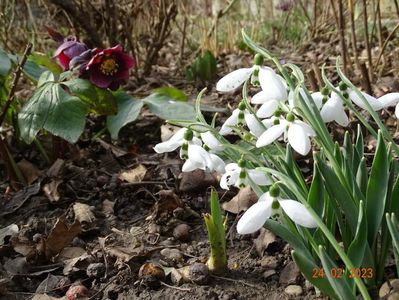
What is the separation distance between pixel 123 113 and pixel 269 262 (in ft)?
2.85

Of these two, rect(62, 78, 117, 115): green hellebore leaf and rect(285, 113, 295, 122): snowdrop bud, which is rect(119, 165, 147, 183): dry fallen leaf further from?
rect(285, 113, 295, 122): snowdrop bud

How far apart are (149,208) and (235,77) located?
2.06 feet

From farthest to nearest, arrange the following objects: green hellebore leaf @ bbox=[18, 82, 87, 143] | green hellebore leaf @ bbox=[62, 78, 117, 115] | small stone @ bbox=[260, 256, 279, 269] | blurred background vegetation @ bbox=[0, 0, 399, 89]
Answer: blurred background vegetation @ bbox=[0, 0, 399, 89]
green hellebore leaf @ bbox=[62, 78, 117, 115]
green hellebore leaf @ bbox=[18, 82, 87, 143]
small stone @ bbox=[260, 256, 279, 269]

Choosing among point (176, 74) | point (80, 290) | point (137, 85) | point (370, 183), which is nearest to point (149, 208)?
point (80, 290)

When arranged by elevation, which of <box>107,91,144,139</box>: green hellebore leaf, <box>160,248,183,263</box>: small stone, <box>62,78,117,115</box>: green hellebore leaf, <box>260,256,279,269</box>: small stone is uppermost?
<box>62,78,117,115</box>: green hellebore leaf

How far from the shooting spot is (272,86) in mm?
1099

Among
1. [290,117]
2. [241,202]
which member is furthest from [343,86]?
[241,202]

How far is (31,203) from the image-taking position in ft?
5.78

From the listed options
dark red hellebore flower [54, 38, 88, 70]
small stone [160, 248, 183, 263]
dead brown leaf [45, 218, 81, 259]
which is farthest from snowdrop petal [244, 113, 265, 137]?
dark red hellebore flower [54, 38, 88, 70]

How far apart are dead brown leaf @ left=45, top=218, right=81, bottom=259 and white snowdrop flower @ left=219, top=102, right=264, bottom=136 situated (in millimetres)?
464

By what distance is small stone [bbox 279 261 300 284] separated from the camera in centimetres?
123

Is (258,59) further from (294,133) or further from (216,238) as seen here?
(216,238)

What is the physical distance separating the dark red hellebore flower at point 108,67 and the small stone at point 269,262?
0.85 m

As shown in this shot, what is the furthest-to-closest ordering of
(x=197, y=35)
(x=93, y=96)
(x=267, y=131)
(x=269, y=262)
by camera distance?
(x=197, y=35)
(x=93, y=96)
(x=269, y=262)
(x=267, y=131)
